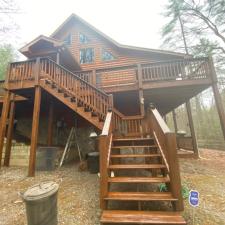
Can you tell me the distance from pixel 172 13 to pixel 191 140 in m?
11.1

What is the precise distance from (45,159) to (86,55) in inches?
315

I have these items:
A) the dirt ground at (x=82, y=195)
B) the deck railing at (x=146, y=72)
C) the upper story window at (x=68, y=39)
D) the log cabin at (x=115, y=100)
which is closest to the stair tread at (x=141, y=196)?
the log cabin at (x=115, y=100)

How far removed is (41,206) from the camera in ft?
8.99

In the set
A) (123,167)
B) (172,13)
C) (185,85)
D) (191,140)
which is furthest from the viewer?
(172,13)

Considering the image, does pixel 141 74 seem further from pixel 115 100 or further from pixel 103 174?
pixel 103 174

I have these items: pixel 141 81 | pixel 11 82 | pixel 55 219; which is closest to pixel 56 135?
pixel 11 82

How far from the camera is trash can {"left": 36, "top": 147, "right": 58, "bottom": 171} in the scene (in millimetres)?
6668

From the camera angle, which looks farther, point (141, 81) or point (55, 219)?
point (141, 81)

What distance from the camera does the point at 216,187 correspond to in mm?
4402

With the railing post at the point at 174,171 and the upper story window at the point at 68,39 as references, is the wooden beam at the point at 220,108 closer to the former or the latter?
the railing post at the point at 174,171

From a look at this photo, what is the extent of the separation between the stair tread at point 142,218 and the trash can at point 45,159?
456 centimetres

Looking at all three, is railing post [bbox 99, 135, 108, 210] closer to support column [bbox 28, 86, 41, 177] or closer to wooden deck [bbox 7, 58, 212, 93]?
support column [bbox 28, 86, 41, 177]

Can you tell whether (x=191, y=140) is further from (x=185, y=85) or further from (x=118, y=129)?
(x=118, y=129)

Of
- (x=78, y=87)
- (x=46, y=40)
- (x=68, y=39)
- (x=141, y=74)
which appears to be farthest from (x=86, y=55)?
(x=78, y=87)
